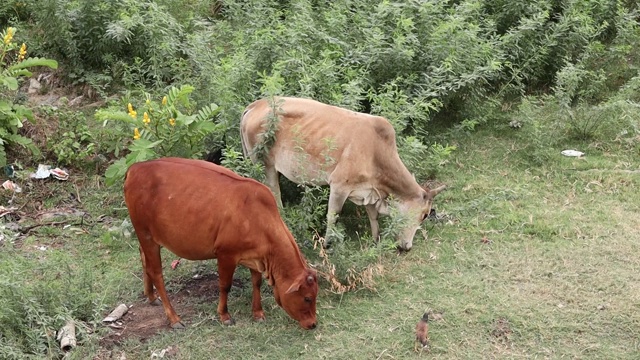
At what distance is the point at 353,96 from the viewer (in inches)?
312

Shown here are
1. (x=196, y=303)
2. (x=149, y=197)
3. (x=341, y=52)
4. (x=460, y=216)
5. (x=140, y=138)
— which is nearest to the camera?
(x=149, y=197)

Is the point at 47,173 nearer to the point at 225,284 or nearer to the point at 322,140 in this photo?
the point at 322,140

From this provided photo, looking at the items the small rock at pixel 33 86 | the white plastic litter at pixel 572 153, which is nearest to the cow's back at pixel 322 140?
the white plastic litter at pixel 572 153

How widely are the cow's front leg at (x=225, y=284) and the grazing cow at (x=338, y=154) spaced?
1326 millimetres

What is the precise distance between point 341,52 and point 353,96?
1021 millimetres

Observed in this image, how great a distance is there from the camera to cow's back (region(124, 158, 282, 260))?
579 cm

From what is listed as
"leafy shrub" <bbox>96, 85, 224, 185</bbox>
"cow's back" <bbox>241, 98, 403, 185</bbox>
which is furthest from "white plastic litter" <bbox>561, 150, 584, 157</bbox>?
"leafy shrub" <bbox>96, 85, 224, 185</bbox>

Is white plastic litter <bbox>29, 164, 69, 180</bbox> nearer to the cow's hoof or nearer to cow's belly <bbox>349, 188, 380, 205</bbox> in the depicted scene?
the cow's hoof

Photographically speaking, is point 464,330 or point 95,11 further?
point 95,11

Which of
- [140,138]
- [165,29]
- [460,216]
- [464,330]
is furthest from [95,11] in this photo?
[464,330]

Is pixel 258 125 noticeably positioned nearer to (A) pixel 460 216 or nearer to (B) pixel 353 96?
(B) pixel 353 96

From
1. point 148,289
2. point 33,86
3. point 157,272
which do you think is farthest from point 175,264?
point 33,86

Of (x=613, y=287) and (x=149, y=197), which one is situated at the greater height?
(x=149, y=197)

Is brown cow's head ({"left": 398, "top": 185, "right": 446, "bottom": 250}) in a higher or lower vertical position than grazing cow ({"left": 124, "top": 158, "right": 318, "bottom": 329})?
lower
